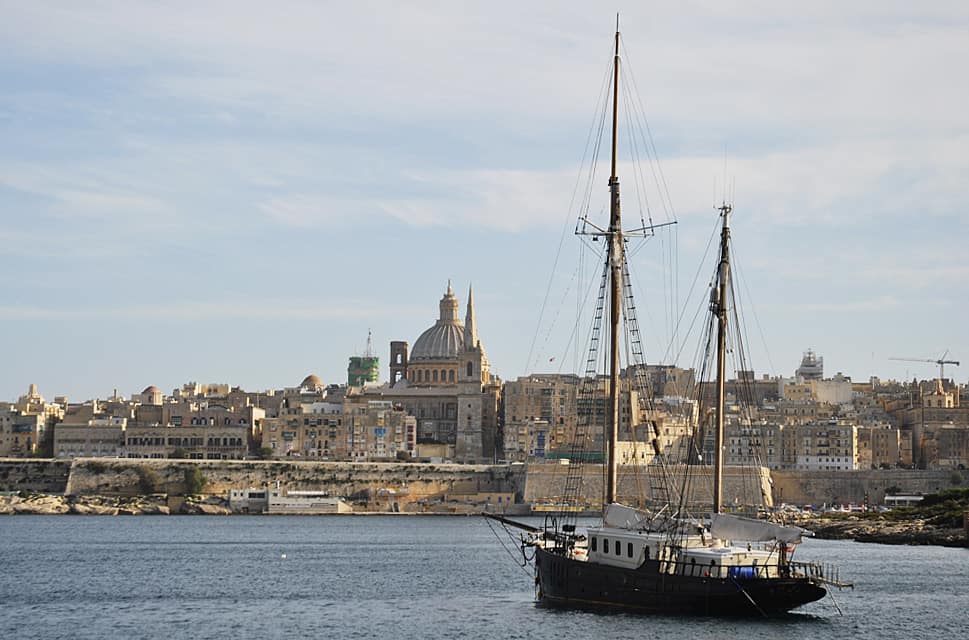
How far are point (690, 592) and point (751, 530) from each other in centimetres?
217

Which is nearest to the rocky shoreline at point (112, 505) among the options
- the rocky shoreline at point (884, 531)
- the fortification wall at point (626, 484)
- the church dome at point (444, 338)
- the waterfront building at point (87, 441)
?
the waterfront building at point (87, 441)

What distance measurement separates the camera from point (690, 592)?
116 feet

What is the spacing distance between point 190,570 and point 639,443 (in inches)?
2327

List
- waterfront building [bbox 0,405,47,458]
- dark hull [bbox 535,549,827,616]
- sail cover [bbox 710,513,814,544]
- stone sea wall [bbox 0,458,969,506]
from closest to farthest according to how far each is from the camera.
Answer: dark hull [bbox 535,549,827,616], sail cover [bbox 710,513,814,544], stone sea wall [bbox 0,458,969,506], waterfront building [bbox 0,405,47,458]

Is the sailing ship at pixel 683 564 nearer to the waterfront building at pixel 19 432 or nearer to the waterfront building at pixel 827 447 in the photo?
the waterfront building at pixel 827 447

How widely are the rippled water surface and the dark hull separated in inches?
20.8

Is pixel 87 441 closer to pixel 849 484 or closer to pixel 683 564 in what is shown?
pixel 849 484

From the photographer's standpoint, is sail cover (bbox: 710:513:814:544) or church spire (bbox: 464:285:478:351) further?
church spire (bbox: 464:285:478:351)

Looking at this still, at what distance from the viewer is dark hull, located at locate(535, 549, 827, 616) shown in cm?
3509

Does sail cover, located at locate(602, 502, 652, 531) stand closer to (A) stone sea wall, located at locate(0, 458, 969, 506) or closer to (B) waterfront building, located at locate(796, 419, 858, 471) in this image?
(A) stone sea wall, located at locate(0, 458, 969, 506)

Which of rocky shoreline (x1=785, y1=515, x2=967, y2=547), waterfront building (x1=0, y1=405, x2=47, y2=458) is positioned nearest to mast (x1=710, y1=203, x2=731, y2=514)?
rocky shoreline (x1=785, y1=515, x2=967, y2=547)

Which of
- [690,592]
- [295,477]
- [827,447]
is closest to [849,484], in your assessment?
[827,447]

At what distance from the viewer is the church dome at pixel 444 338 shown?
477 ft

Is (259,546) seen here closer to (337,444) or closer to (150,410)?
(337,444)
